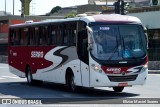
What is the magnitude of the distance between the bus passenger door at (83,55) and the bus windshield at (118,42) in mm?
487

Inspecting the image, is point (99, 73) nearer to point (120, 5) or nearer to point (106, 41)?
point (106, 41)

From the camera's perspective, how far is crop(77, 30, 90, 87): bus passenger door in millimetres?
19562

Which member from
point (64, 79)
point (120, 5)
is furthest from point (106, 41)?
point (120, 5)

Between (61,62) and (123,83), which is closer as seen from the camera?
(123,83)

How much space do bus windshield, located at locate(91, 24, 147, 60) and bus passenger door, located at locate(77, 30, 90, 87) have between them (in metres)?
0.49

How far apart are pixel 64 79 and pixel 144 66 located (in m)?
3.78

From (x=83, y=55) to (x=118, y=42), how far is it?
145 cm

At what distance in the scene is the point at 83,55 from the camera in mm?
19875

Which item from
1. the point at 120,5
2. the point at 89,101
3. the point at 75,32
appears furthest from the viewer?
the point at 120,5

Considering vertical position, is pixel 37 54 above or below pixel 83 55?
below

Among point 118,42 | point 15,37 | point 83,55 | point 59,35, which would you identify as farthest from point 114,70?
point 15,37

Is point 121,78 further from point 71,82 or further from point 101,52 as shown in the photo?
point 71,82

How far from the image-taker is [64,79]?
71.6 feet

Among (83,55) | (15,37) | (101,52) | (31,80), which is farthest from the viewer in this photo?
(15,37)
